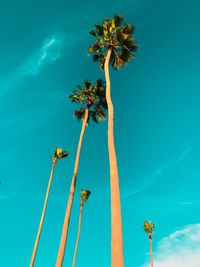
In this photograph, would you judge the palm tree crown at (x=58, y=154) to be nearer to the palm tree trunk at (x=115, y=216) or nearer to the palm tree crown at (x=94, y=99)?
the palm tree crown at (x=94, y=99)

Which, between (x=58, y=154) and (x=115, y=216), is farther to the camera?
(x=58, y=154)

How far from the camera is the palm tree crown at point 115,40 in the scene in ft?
63.6

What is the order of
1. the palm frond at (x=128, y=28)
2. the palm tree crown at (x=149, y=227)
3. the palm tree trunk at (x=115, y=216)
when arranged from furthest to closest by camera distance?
the palm tree crown at (x=149, y=227), the palm frond at (x=128, y=28), the palm tree trunk at (x=115, y=216)

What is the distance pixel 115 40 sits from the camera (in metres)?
19.3

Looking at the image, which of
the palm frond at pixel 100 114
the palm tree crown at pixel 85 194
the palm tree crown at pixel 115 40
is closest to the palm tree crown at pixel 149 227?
the palm tree crown at pixel 85 194

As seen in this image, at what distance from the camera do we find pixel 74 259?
40125 millimetres

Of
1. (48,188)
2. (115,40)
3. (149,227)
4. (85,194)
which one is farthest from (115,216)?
(149,227)

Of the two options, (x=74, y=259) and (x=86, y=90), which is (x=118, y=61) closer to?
(x=86, y=90)

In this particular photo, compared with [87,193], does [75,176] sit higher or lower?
lower

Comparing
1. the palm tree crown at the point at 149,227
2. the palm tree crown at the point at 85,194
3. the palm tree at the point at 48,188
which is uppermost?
the palm tree crown at the point at 85,194

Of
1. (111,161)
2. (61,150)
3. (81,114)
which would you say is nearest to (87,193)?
(61,150)

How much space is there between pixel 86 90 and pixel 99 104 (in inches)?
84.7

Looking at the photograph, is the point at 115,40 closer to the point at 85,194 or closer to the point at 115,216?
the point at 115,216

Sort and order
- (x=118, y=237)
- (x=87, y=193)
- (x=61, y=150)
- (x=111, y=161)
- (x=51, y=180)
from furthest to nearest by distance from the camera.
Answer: (x=87, y=193) → (x=61, y=150) → (x=51, y=180) → (x=111, y=161) → (x=118, y=237)
